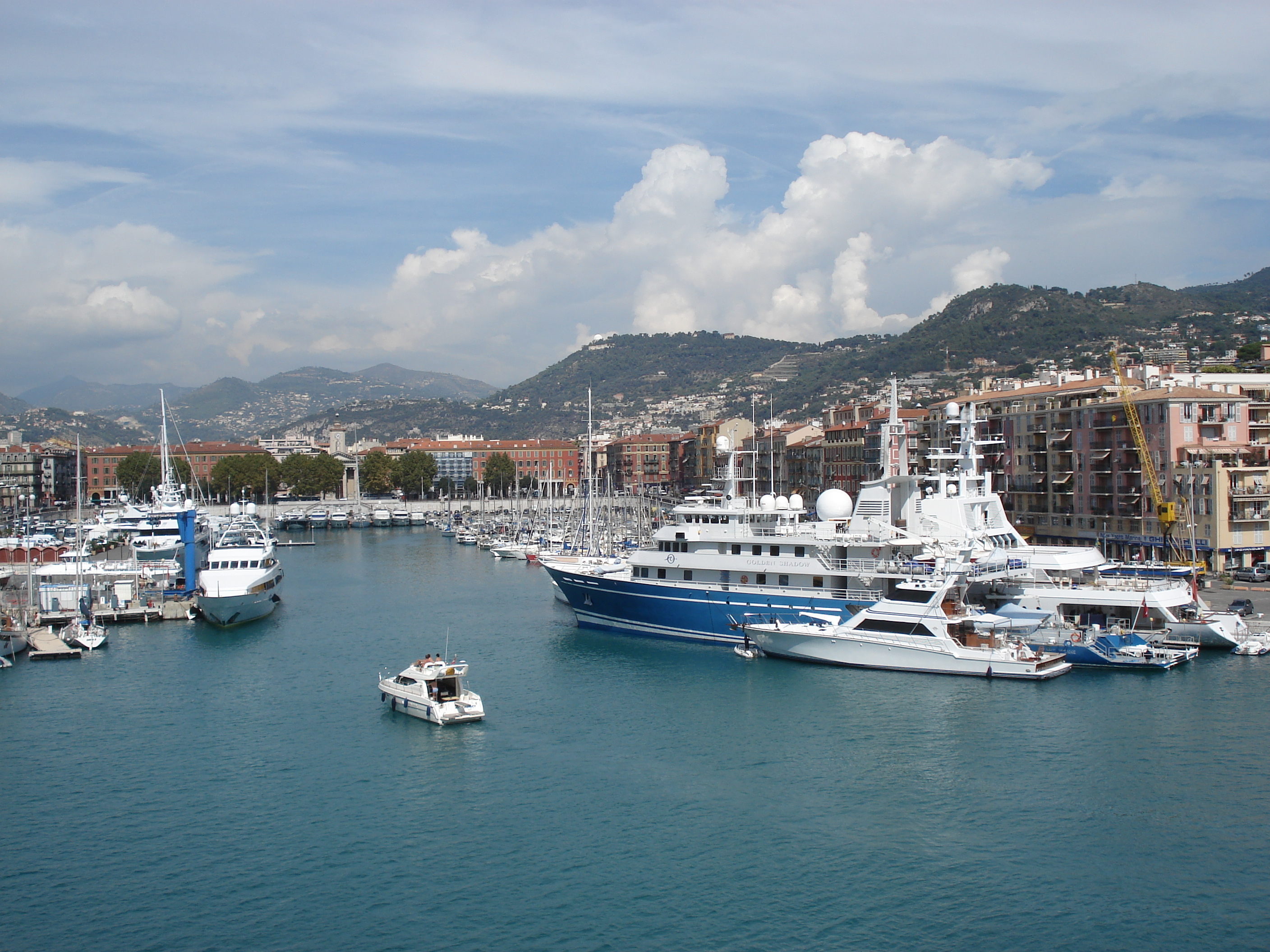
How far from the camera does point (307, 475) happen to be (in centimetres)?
12212

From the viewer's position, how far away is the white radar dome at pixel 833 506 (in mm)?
35938

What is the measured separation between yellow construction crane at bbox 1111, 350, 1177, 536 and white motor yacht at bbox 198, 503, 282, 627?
38118 mm

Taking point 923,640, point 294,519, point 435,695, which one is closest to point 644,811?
point 435,695

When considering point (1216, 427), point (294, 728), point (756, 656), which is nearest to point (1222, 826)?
Result: point (756, 656)

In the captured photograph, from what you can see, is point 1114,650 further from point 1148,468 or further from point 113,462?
point 113,462

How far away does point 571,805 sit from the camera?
64.0 ft

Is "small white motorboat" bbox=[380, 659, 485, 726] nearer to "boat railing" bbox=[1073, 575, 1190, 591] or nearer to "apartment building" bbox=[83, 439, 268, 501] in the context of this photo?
"boat railing" bbox=[1073, 575, 1190, 591]

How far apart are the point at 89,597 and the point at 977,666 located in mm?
34034

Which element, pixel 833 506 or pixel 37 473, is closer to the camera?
pixel 833 506

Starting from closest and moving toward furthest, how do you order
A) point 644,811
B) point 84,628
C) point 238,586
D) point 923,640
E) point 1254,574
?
point 644,811 → point 923,640 → point 84,628 → point 238,586 → point 1254,574

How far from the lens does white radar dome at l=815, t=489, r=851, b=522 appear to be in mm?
35938

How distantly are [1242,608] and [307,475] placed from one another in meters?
106

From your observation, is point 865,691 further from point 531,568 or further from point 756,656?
point 531,568

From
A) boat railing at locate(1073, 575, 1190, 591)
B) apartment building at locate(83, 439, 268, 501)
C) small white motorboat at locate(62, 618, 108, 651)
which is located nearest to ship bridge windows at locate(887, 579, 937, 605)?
boat railing at locate(1073, 575, 1190, 591)
